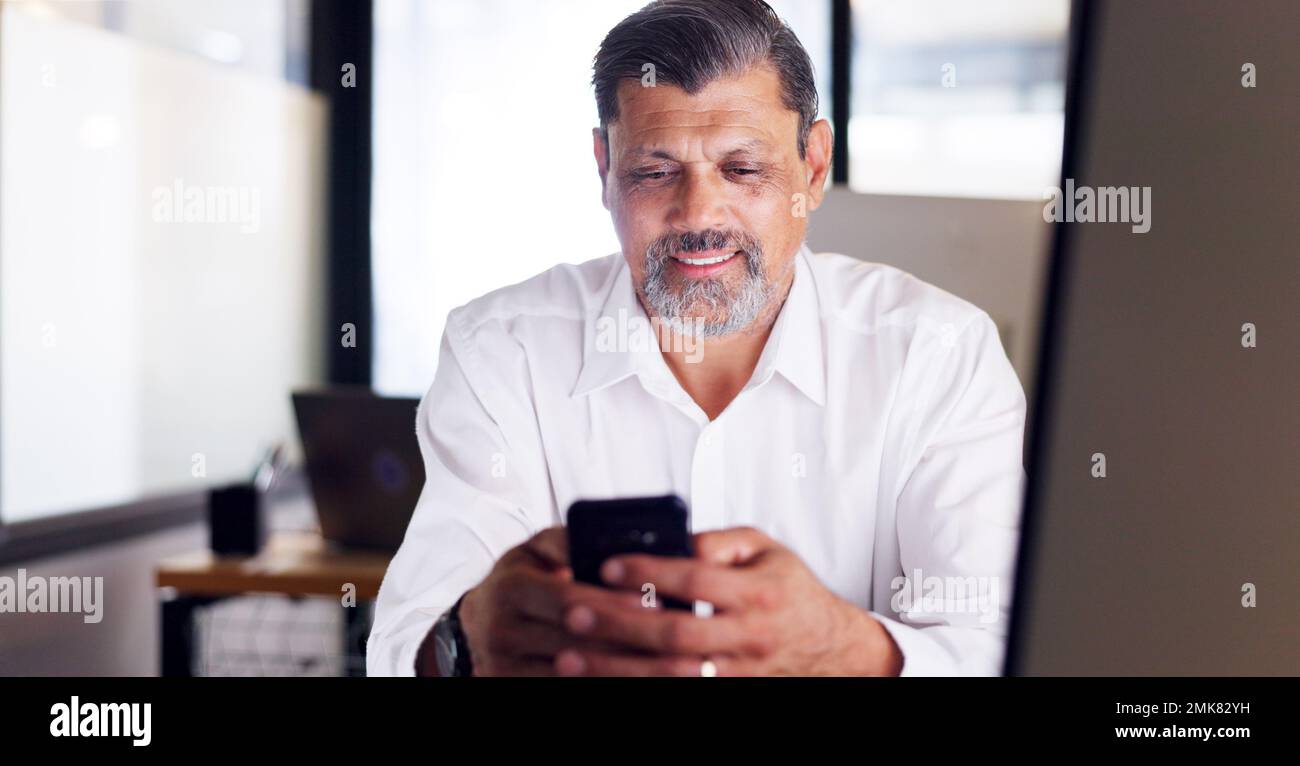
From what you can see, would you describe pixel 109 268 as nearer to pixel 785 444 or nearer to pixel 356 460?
pixel 356 460

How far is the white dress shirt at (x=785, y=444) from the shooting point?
41.1 inches

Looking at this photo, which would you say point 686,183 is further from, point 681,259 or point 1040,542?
point 1040,542

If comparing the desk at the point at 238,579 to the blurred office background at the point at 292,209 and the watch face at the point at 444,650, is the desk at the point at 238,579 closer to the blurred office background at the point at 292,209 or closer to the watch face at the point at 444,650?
the blurred office background at the point at 292,209

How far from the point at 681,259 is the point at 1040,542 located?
488 millimetres

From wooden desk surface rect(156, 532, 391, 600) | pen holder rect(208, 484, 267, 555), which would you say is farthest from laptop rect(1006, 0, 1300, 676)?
pen holder rect(208, 484, 267, 555)

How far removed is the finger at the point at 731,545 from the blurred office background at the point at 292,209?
33 centimetres

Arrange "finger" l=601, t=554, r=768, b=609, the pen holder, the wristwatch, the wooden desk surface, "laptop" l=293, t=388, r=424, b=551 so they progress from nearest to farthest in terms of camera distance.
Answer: "finger" l=601, t=554, r=768, b=609 < the wristwatch < "laptop" l=293, t=388, r=424, b=551 < the wooden desk surface < the pen holder

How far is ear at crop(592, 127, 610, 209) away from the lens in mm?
1062

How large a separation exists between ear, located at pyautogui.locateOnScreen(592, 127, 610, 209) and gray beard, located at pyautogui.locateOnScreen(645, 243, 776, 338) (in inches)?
3.1

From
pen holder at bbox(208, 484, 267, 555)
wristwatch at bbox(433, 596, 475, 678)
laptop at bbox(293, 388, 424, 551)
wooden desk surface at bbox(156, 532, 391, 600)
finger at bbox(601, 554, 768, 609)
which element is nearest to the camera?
finger at bbox(601, 554, 768, 609)

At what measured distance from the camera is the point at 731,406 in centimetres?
109

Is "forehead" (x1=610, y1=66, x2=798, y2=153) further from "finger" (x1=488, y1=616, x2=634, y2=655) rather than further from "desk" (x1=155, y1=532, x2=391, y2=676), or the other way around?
"desk" (x1=155, y1=532, x2=391, y2=676)

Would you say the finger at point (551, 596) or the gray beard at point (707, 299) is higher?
the gray beard at point (707, 299)

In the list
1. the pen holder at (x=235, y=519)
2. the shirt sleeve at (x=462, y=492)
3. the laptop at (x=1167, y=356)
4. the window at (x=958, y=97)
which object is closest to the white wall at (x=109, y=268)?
the pen holder at (x=235, y=519)
